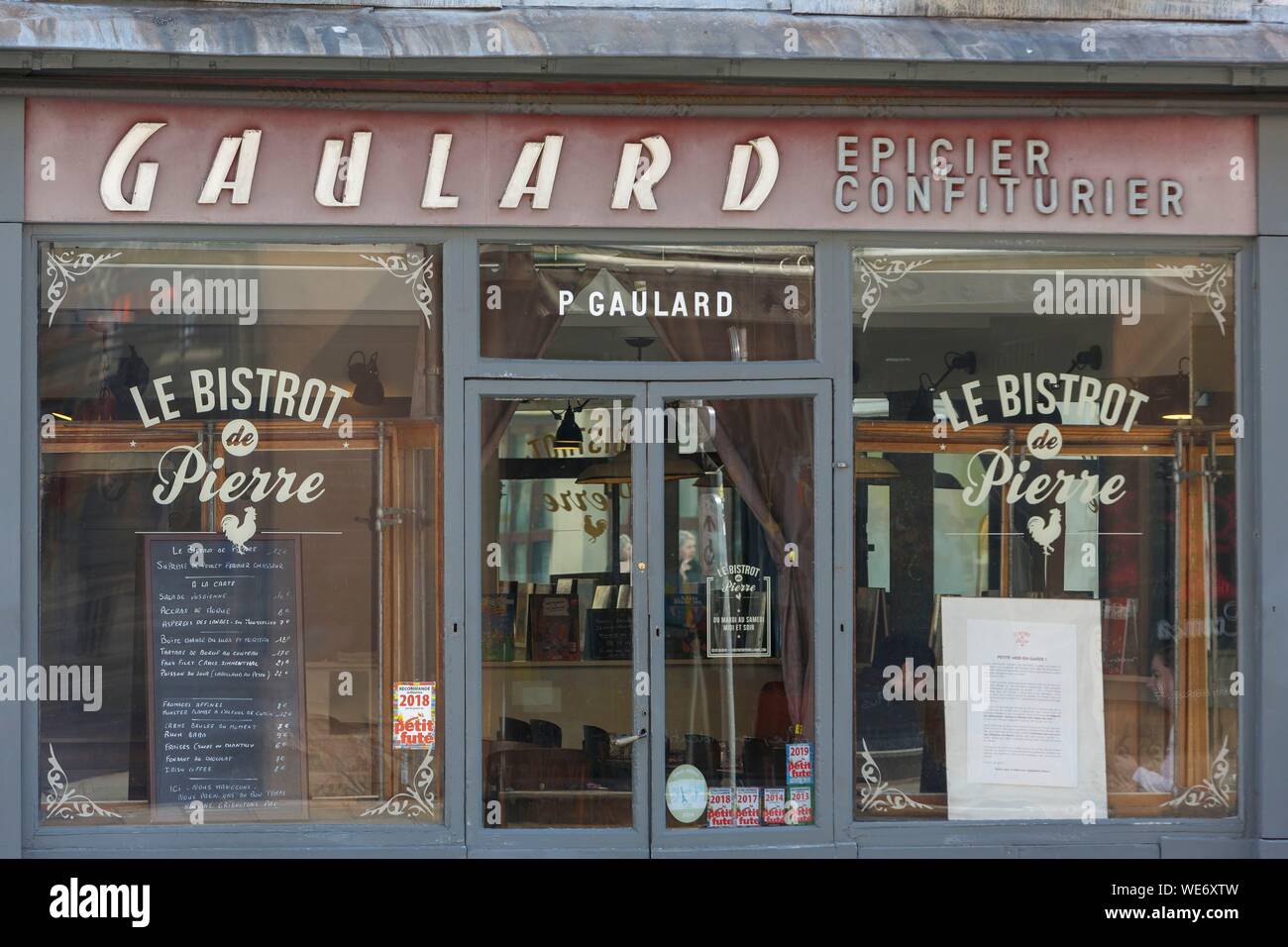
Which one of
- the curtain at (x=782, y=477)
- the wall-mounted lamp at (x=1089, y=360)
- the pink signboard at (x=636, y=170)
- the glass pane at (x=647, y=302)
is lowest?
the curtain at (x=782, y=477)

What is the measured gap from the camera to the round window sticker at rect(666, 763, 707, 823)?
6.26 metres

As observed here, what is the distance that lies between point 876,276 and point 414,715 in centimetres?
292

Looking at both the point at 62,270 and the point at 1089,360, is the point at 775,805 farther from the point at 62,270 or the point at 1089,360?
the point at 62,270

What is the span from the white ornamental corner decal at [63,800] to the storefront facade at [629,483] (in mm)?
17

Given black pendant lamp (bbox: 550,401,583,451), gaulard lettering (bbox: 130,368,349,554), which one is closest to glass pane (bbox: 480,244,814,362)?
black pendant lamp (bbox: 550,401,583,451)

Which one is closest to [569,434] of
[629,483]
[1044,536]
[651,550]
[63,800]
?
[629,483]

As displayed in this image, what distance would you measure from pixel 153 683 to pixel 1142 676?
14.9 feet

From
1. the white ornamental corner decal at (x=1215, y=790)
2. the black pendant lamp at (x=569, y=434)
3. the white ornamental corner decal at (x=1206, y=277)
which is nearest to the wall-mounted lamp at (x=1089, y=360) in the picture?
the white ornamental corner decal at (x=1206, y=277)

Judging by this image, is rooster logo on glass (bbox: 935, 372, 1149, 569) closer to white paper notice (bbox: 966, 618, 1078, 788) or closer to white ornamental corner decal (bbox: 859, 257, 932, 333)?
white paper notice (bbox: 966, 618, 1078, 788)

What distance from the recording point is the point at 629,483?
6.30m

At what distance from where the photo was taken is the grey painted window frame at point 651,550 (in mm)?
6051

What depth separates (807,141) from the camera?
632 cm

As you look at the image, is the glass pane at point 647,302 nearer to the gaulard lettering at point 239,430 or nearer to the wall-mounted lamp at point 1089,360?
the gaulard lettering at point 239,430

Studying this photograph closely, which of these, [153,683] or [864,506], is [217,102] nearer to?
[153,683]
